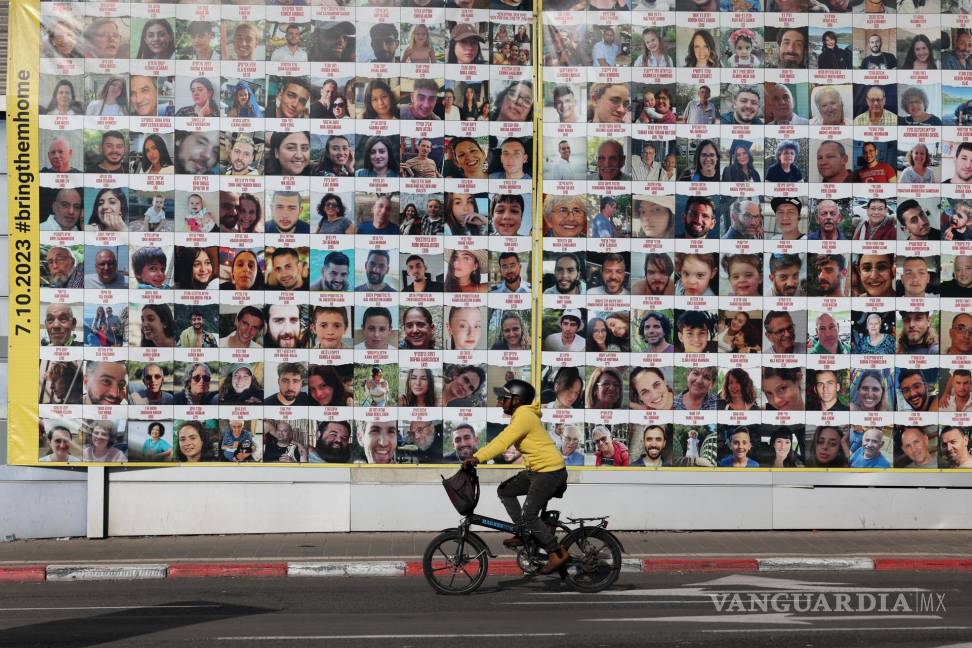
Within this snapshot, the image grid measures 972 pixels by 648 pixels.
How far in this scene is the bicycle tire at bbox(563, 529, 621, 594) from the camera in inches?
480

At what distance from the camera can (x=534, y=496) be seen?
482 inches

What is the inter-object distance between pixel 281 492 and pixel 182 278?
286 cm

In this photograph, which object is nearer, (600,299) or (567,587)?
(567,587)

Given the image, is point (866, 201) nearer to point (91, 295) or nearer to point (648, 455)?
point (648, 455)

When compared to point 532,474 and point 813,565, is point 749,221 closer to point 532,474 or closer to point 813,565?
point 813,565

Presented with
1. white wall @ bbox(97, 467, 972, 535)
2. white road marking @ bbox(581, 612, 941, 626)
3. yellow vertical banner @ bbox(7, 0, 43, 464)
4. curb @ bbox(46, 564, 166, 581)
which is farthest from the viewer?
white wall @ bbox(97, 467, 972, 535)

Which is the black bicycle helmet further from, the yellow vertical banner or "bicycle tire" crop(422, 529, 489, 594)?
the yellow vertical banner

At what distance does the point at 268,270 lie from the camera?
15.7 m

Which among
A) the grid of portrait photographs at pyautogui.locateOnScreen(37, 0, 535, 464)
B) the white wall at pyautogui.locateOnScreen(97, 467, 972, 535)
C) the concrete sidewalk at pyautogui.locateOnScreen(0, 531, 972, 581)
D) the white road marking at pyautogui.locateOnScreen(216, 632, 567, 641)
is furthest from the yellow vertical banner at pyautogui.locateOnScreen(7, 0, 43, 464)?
the white road marking at pyautogui.locateOnScreen(216, 632, 567, 641)

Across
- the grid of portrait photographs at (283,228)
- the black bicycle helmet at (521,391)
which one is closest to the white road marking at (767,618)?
the black bicycle helmet at (521,391)

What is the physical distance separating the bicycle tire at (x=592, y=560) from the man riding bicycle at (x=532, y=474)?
164 millimetres

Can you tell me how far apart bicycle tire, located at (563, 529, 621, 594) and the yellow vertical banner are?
7.22 m

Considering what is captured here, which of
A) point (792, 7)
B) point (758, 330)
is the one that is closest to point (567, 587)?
point (758, 330)
